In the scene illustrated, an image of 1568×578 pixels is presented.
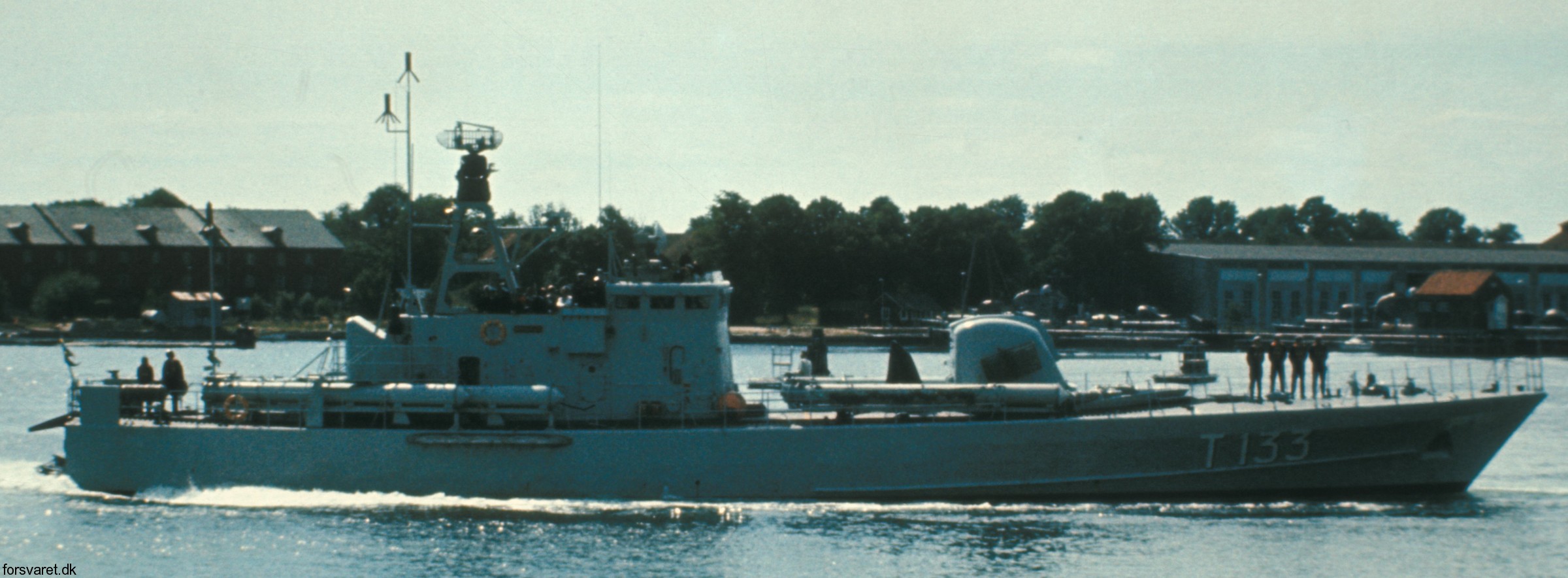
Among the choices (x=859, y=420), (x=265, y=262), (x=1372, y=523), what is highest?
(x=265, y=262)

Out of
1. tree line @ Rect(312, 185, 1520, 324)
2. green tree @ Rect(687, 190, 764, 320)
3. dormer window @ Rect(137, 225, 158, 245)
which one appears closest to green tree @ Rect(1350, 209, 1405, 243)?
tree line @ Rect(312, 185, 1520, 324)

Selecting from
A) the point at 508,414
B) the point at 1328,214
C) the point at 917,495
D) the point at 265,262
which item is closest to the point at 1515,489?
the point at 917,495

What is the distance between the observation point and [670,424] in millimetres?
21500

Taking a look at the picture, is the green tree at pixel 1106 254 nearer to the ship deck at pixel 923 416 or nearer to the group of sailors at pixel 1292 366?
the group of sailors at pixel 1292 366

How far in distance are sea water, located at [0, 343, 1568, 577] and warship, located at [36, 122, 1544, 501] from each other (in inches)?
12.6

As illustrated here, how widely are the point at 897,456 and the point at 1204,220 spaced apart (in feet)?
445

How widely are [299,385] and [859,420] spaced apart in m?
8.56

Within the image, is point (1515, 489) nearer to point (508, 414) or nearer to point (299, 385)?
point (508, 414)

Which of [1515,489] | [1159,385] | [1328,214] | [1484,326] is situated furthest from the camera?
[1328,214]

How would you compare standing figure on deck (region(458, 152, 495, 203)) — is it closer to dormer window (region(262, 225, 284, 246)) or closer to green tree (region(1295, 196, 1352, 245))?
dormer window (region(262, 225, 284, 246))

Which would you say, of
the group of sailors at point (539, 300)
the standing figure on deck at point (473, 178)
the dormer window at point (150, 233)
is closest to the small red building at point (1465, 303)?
the group of sailors at point (539, 300)

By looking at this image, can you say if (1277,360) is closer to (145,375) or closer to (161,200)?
(145,375)

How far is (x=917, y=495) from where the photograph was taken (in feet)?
69.5

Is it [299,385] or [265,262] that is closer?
[299,385]
